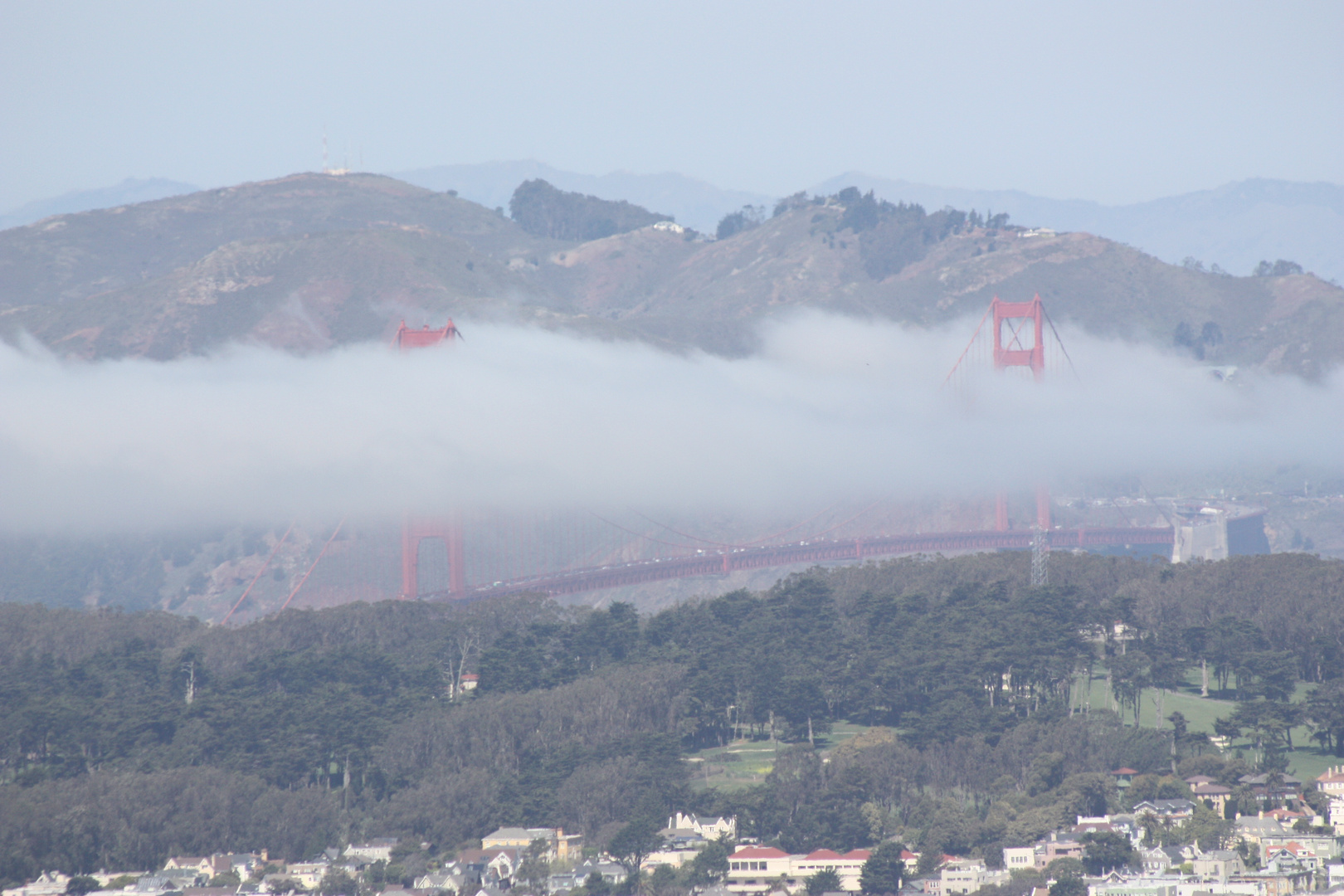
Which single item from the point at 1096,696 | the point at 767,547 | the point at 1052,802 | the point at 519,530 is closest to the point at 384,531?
the point at 519,530

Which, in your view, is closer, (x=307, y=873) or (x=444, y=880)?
(x=444, y=880)

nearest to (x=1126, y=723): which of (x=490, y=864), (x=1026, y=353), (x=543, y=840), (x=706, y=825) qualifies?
(x=706, y=825)

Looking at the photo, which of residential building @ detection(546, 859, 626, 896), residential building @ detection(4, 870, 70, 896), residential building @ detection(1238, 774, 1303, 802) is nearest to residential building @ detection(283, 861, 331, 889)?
residential building @ detection(4, 870, 70, 896)

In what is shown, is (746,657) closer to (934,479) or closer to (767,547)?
(767,547)

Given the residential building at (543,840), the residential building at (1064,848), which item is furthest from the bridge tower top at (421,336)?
the residential building at (1064,848)

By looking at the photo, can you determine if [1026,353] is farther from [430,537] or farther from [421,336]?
[430,537]

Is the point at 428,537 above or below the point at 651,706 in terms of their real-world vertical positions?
above

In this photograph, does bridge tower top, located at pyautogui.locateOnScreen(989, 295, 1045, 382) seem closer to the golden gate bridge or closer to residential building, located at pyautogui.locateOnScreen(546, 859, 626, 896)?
the golden gate bridge
